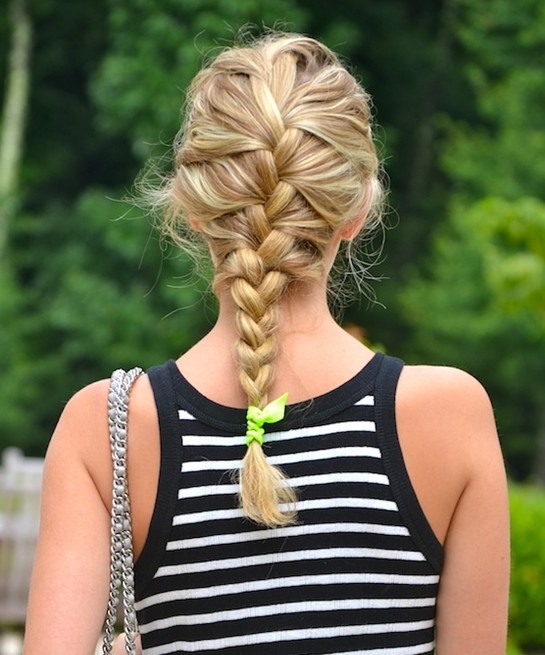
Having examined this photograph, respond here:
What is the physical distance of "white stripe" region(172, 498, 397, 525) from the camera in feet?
5.53

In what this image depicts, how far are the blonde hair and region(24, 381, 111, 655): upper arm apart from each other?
0.21 m

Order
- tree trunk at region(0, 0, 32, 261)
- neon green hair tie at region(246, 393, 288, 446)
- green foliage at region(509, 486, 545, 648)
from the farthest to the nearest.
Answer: tree trunk at region(0, 0, 32, 261), green foliage at region(509, 486, 545, 648), neon green hair tie at region(246, 393, 288, 446)

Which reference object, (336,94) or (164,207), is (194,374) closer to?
(164,207)

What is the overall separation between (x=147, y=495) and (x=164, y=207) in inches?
18.0

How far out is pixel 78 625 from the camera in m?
1.72

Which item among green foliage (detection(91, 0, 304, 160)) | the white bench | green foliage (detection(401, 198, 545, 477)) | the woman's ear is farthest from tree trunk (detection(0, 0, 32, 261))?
the woman's ear

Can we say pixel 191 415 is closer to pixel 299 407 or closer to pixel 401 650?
pixel 299 407

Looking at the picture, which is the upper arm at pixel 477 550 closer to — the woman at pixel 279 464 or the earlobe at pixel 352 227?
the woman at pixel 279 464

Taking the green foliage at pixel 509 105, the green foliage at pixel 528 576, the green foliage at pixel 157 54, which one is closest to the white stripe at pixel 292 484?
the green foliage at pixel 528 576

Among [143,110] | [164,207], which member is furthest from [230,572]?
[143,110]

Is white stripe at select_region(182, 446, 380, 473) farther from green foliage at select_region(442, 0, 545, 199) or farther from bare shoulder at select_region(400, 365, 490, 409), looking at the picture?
green foliage at select_region(442, 0, 545, 199)

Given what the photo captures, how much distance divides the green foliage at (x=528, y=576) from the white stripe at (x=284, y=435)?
7860 mm

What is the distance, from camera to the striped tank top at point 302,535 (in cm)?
169

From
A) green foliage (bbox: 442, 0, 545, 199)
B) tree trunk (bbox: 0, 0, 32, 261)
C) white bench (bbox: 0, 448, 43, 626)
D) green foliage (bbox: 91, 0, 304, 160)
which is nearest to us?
white bench (bbox: 0, 448, 43, 626)
